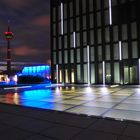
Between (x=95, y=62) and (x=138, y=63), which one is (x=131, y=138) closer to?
(x=138, y=63)

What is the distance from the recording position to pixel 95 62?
119ft

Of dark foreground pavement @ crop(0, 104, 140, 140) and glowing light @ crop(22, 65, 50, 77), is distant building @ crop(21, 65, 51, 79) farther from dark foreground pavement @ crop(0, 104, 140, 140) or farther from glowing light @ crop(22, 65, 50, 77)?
dark foreground pavement @ crop(0, 104, 140, 140)

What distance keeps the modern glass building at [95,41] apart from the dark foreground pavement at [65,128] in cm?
2598

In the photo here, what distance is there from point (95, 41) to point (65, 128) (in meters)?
30.9

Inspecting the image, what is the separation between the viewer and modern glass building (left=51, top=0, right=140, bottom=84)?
32.8m

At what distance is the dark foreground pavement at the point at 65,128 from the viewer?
19.2ft

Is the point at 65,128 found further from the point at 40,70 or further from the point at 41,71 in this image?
the point at 40,70

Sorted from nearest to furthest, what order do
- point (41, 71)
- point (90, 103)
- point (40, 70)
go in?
point (90, 103)
point (41, 71)
point (40, 70)

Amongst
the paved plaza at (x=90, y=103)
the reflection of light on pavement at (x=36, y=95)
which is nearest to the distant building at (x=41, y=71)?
the reflection of light on pavement at (x=36, y=95)

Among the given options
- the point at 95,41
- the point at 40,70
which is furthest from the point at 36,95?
the point at 40,70

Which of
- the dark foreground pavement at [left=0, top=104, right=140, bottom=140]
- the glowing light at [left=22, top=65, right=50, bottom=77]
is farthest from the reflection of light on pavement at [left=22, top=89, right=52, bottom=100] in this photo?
the glowing light at [left=22, top=65, right=50, bottom=77]

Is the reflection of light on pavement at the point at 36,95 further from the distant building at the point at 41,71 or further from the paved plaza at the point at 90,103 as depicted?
the distant building at the point at 41,71

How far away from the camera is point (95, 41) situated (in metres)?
36.5

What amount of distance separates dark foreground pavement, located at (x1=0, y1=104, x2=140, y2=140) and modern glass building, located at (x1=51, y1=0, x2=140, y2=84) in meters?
26.0
